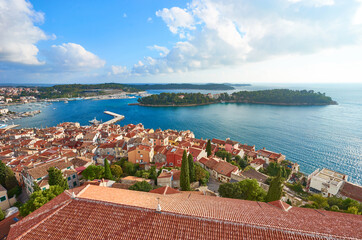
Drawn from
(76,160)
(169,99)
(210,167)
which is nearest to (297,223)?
(210,167)

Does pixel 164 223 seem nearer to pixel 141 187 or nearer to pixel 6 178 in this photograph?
pixel 141 187

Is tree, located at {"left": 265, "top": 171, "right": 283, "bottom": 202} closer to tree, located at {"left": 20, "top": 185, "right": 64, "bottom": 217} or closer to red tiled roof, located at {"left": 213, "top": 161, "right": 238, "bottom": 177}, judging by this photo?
red tiled roof, located at {"left": 213, "top": 161, "right": 238, "bottom": 177}

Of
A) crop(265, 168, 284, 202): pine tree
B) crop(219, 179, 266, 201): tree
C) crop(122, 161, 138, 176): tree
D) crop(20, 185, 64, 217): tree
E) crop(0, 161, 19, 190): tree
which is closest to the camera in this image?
crop(20, 185, 64, 217): tree

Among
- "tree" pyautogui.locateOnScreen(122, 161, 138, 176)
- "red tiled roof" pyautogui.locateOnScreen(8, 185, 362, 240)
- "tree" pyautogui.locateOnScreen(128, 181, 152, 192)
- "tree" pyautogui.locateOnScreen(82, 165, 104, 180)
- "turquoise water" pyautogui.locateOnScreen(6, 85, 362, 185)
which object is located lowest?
"turquoise water" pyautogui.locateOnScreen(6, 85, 362, 185)

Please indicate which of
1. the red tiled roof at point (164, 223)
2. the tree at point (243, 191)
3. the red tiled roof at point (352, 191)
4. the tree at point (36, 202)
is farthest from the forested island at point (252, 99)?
the red tiled roof at point (164, 223)

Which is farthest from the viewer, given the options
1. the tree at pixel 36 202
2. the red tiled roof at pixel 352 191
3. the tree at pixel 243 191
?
the red tiled roof at pixel 352 191

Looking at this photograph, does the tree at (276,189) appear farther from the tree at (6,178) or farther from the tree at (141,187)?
the tree at (6,178)

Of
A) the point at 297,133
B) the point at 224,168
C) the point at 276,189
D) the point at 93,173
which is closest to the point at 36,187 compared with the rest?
the point at 93,173

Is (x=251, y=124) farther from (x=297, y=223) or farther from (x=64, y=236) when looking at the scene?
(x=64, y=236)

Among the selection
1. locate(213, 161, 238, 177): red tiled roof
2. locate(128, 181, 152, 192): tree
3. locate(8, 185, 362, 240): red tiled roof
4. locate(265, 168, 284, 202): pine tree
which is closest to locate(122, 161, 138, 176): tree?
locate(128, 181, 152, 192): tree
